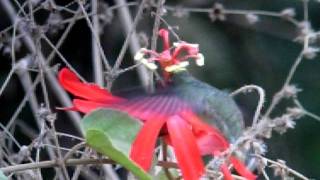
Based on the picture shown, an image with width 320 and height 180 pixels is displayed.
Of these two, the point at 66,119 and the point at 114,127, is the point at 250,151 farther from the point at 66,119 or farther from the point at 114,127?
the point at 66,119

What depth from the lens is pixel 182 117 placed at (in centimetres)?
93

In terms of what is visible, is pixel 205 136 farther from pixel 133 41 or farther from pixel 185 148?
pixel 133 41

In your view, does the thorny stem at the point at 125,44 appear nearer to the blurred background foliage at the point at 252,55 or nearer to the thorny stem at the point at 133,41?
the thorny stem at the point at 133,41

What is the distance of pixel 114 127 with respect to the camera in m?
0.96

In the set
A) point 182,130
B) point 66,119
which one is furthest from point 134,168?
point 66,119

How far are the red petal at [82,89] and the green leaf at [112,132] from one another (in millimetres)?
30

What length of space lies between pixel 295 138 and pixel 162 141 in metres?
1.56

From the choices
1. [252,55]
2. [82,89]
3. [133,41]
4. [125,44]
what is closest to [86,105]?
[82,89]

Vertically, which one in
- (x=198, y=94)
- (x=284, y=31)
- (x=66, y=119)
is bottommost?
(x=66, y=119)

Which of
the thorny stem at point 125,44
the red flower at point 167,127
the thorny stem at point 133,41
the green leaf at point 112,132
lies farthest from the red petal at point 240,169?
the thorny stem at point 133,41

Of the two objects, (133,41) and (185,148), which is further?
(133,41)

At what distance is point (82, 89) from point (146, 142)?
107 millimetres

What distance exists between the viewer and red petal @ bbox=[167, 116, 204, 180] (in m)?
0.90

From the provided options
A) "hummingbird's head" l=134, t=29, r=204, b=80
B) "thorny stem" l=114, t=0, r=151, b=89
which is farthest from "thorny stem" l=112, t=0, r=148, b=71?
"thorny stem" l=114, t=0, r=151, b=89
